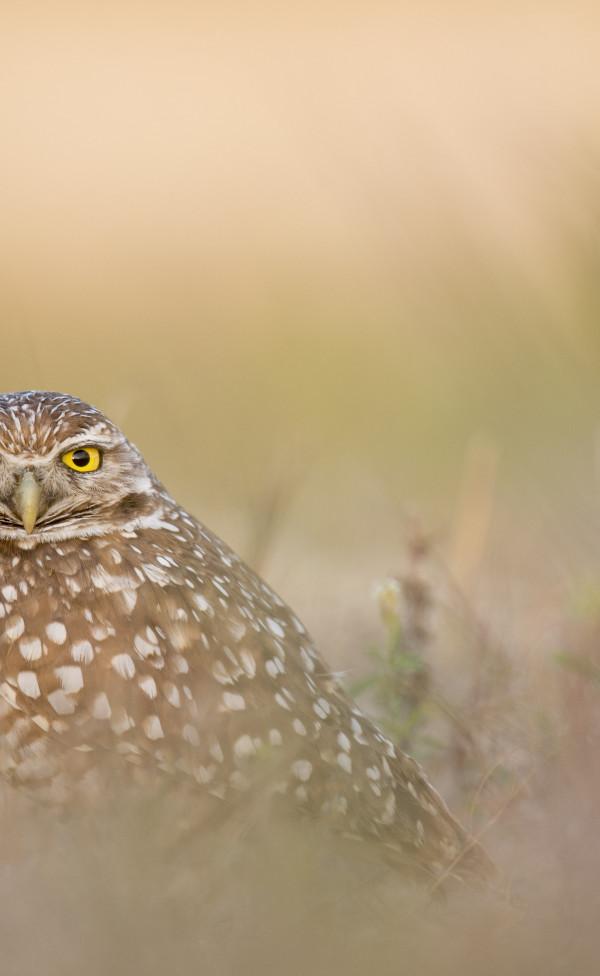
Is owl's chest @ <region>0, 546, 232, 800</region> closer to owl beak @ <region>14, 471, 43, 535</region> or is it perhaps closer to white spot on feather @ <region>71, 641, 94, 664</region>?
white spot on feather @ <region>71, 641, 94, 664</region>

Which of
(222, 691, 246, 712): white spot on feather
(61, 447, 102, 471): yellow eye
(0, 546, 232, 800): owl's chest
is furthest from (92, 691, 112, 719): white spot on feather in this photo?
(61, 447, 102, 471): yellow eye

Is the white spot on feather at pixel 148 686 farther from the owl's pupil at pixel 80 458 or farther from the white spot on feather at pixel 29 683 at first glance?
the owl's pupil at pixel 80 458

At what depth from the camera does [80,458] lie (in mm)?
3035

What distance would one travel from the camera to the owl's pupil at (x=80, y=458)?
303cm

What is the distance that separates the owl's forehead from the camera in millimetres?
2926

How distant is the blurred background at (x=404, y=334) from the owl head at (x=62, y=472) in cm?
52

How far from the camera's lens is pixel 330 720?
291 centimetres

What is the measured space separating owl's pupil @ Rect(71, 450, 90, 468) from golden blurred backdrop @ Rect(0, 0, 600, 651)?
19.4 inches

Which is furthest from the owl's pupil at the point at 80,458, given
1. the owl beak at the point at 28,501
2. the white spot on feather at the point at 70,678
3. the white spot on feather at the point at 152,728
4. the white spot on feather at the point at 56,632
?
the white spot on feather at the point at 152,728

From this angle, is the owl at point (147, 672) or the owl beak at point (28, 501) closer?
the owl at point (147, 672)

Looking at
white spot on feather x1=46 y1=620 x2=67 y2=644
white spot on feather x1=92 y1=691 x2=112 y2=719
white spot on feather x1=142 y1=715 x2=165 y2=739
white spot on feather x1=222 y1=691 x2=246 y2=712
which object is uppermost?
white spot on feather x1=222 y1=691 x2=246 y2=712

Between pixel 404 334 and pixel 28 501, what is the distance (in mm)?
2245

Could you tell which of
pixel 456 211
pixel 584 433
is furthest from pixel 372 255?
pixel 584 433

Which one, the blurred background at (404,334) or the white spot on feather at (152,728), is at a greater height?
the blurred background at (404,334)
